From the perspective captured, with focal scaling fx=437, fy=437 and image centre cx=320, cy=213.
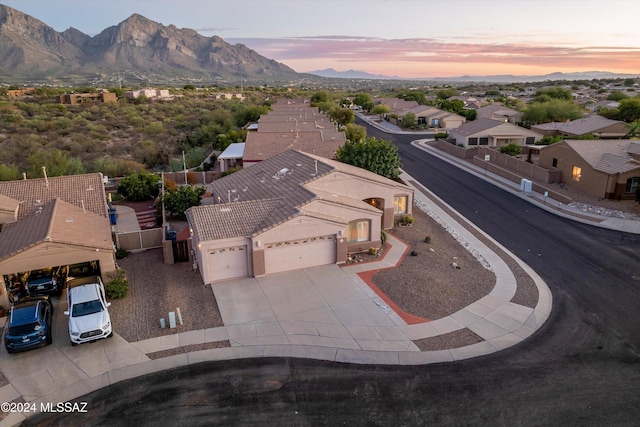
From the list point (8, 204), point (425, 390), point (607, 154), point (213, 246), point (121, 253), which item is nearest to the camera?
point (425, 390)

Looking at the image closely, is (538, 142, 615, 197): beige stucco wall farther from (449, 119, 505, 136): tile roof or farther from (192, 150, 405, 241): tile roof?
(192, 150, 405, 241): tile roof

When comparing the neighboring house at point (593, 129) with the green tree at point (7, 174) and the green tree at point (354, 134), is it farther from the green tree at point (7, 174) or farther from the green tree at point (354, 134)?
the green tree at point (7, 174)

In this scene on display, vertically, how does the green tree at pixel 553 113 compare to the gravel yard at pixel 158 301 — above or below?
above

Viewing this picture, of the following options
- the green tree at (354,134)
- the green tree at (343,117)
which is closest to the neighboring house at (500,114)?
the green tree at (343,117)

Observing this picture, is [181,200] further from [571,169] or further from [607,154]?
[607,154]

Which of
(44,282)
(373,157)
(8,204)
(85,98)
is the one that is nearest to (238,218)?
(44,282)

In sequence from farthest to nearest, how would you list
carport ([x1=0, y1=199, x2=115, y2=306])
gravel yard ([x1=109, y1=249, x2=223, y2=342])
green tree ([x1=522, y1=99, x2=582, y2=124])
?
green tree ([x1=522, y1=99, x2=582, y2=124]) < carport ([x1=0, y1=199, x2=115, y2=306]) < gravel yard ([x1=109, y1=249, x2=223, y2=342])

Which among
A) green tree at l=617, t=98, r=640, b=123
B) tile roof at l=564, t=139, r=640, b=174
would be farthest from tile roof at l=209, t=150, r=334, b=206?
green tree at l=617, t=98, r=640, b=123
